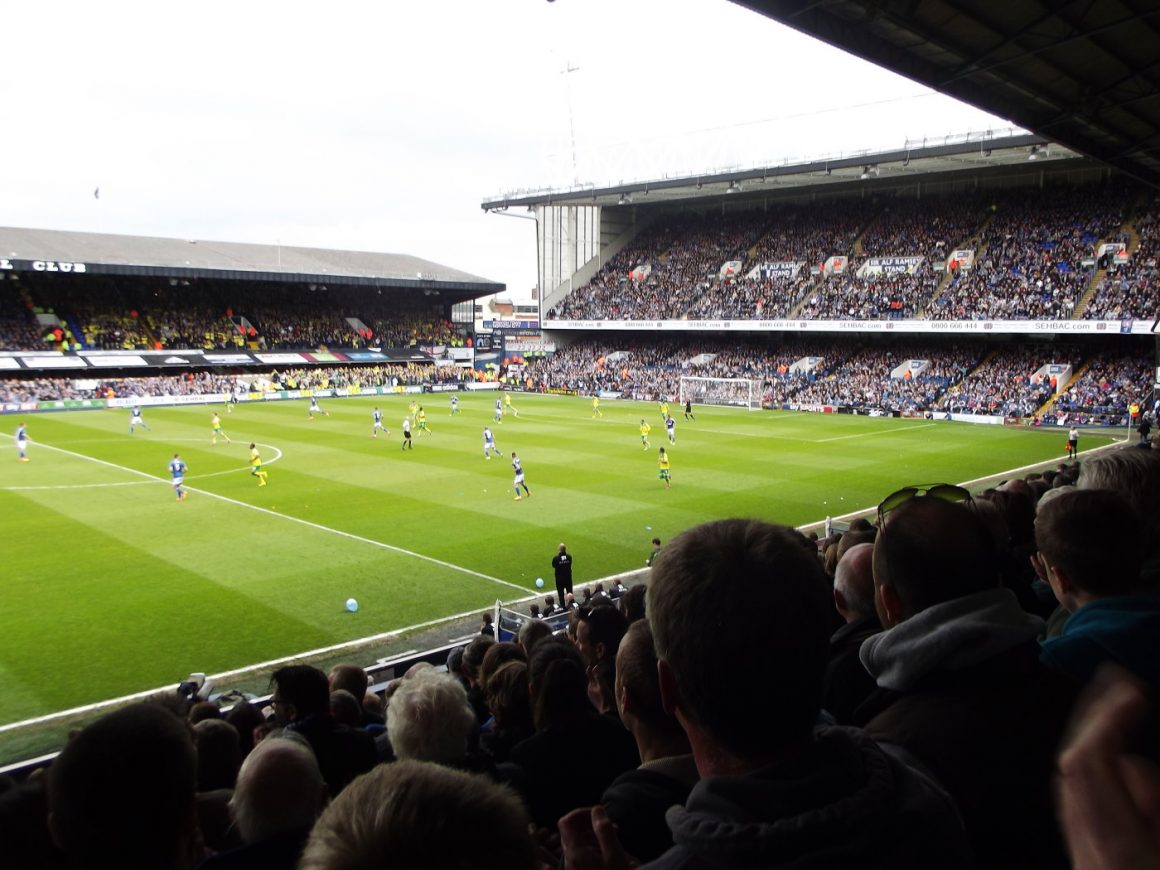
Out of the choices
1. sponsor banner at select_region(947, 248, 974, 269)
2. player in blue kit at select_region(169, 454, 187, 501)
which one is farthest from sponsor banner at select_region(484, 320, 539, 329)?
player in blue kit at select_region(169, 454, 187, 501)

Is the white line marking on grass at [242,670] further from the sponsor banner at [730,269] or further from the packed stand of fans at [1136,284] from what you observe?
the sponsor banner at [730,269]

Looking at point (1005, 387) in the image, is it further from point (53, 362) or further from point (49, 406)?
point (53, 362)

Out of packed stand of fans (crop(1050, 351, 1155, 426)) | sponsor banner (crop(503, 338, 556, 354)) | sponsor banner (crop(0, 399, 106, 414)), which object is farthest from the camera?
sponsor banner (crop(503, 338, 556, 354))

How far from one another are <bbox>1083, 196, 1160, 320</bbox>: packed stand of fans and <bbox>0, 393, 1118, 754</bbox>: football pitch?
9.86m

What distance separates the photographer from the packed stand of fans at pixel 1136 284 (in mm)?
44375

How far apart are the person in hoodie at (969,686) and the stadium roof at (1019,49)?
10.6 m

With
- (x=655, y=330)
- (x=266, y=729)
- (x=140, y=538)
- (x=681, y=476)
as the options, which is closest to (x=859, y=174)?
(x=655, y=330)

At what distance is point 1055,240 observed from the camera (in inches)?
2073

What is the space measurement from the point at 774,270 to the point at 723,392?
12.5m

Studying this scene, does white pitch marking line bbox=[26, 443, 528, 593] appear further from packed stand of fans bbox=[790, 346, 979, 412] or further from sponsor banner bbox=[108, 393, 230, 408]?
packed stand of fans bbox=[790, 346, 979, 412]

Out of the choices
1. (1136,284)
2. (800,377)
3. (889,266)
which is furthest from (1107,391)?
(800,377)

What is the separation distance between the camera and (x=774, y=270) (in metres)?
64.6

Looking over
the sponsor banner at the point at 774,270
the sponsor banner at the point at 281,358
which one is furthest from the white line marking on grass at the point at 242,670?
the sponsor banner at the point at 281,358

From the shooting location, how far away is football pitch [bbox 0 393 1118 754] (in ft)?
46.0
